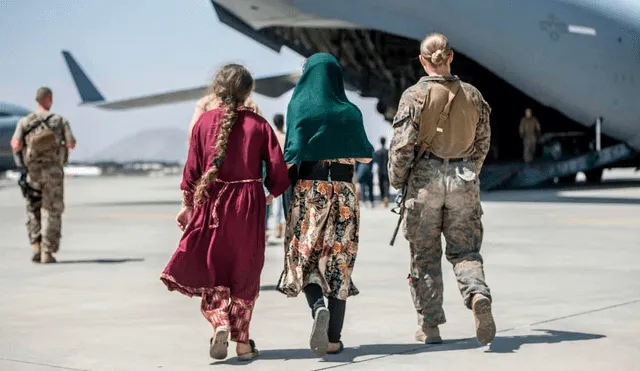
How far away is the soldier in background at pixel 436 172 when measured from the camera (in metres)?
6.29

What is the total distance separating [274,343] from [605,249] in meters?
6.76

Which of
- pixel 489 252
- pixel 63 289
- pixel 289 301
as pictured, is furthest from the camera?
pixel 489 252

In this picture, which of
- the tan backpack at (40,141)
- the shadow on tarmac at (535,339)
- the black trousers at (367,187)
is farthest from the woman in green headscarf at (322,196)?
the black trousers at (367,187)

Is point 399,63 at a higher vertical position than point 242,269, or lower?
higher

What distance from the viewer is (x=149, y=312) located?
7746 millimetres

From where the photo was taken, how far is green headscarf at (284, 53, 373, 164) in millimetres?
6027

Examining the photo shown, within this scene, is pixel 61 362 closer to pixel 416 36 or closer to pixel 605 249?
pixel 605 249

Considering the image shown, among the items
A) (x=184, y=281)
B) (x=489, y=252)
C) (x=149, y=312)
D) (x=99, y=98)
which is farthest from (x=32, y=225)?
(x=99, y=98)

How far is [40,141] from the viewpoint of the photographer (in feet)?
35.7

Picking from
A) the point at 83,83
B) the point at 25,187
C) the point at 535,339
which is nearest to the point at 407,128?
the point at 535,339

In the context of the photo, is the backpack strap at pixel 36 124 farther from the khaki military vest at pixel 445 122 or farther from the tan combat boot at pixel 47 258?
the khaki military vest at pixel 445 122

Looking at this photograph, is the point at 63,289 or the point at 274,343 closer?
the point at 274,343

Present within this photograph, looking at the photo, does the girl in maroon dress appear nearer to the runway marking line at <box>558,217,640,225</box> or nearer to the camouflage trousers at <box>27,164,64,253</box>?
the camouflage trousers at <box>27,164,64,253</box>

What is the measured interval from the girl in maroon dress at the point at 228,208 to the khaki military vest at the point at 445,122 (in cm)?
94
